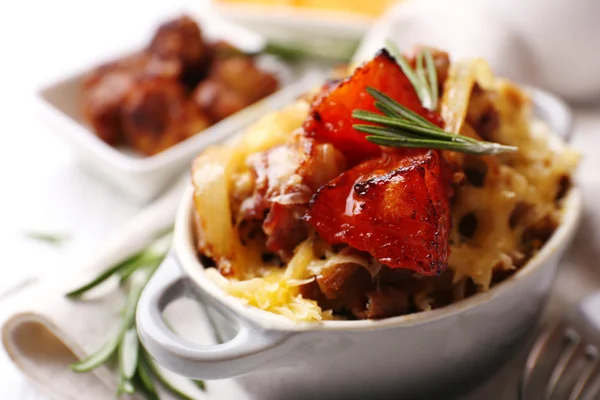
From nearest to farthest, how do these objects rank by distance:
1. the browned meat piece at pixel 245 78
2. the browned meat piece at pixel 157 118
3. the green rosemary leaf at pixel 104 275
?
the green rosemary leaf at pixel 104 275, the browned meat piece at pixel 157 118, the browned meat piece at pixel 245 78

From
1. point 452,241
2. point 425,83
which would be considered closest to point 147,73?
point 425,83

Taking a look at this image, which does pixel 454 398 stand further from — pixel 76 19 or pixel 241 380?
pixel 76 19

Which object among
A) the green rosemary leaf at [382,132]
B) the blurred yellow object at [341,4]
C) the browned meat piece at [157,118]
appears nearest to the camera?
the green rosemary leaf at [382,132]

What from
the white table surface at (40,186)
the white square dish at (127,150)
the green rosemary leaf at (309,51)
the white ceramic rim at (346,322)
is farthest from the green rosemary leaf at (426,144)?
the green rosemary leaf at (309,51)

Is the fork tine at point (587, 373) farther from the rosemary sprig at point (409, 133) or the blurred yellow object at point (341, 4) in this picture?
the blurred yellow object at point (341, 4)

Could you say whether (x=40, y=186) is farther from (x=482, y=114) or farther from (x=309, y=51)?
(x=482, y=114)

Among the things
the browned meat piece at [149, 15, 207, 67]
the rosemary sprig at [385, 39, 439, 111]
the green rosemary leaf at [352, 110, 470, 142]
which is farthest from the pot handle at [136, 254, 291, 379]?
the browned meat piece at [149, 15, 207, 67]
